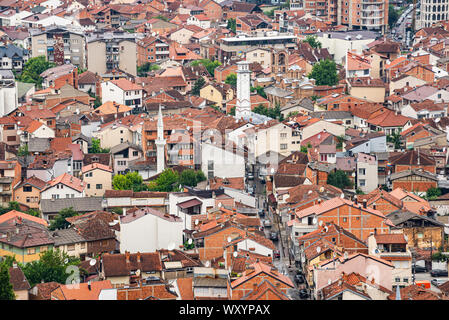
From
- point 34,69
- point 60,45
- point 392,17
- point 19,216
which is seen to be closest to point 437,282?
point 19,216

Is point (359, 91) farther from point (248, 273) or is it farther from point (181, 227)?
point (248, 273)

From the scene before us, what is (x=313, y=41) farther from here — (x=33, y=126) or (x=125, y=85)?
(x=33, y=126)

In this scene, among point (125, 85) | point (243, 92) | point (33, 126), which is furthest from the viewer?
point (125, 85)

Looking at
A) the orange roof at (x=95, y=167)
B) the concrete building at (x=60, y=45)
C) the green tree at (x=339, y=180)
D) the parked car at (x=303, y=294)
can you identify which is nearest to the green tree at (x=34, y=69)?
the concrete building at (x=60, y=45)

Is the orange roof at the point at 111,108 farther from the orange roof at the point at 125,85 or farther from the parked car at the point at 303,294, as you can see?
the parked car at the point at 303,294

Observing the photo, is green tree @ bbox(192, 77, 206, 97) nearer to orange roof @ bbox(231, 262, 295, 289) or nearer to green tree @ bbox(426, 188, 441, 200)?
green tree @ bbox(426, 188, 441, 200)

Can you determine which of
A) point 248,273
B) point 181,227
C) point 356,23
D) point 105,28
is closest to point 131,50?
point 105,28
